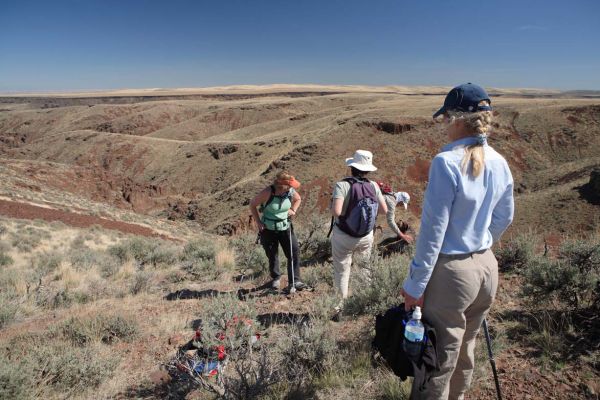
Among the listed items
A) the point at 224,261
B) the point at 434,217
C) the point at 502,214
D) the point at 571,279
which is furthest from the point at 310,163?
the point at 434,217

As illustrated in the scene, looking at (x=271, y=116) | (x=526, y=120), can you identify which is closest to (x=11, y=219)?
(x=526, y=120)

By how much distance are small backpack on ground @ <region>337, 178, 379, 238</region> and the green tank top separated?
1290 millimetres

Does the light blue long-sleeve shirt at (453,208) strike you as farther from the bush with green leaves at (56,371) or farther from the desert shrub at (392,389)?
the bush with green leaves at (56,371)

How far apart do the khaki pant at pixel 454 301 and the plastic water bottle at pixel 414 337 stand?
0.12 meters

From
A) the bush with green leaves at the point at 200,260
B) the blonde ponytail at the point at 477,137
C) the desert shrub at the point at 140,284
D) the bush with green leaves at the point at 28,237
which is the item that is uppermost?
the blonde ponytail at the point at 477,137

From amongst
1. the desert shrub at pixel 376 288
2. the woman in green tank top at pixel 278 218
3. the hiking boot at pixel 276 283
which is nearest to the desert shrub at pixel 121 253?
the hiking boot at pixel 276 283

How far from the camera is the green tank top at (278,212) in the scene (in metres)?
5.02

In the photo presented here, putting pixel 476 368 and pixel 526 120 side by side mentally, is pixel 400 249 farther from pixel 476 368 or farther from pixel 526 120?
pixel 526 120

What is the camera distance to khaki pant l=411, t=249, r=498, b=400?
1.99 meters

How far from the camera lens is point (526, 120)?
3494cm

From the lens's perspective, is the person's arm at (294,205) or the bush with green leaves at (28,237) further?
the bush with green leaves at (28,237)

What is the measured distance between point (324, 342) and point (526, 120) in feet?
128

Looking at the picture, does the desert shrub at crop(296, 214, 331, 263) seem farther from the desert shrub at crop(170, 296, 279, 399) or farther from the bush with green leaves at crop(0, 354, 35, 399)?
the bush with green leaves at crop(0, 354, 35, 399)

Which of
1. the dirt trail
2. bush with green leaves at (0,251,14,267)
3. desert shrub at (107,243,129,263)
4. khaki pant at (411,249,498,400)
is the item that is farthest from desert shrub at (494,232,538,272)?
the dirt trail
